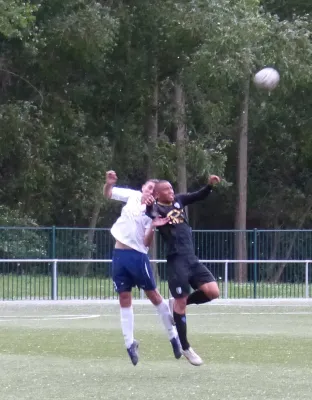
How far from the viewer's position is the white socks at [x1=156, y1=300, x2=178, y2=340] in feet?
36.0

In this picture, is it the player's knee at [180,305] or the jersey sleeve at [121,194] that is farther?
the jersey sleeve at [121,194]

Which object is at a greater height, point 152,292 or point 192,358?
point 152,292

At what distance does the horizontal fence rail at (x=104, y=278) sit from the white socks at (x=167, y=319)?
1456 centimetres

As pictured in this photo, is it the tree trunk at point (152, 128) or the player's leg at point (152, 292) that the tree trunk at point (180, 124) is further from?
the player's leg at point (152, 292)

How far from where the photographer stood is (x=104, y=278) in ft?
85.8

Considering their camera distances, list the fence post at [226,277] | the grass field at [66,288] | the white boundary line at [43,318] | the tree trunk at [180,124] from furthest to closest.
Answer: the tree trunk at [180,124] → the fence post at [226,277] → the grass field at [66,288] → the white boundary line at [43,318]

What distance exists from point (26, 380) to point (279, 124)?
3549 centimetres

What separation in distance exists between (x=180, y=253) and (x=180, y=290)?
38 cm

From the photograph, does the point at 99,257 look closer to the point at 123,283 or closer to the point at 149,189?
the point at 123,283

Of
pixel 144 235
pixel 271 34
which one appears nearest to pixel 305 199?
pixel 271 34

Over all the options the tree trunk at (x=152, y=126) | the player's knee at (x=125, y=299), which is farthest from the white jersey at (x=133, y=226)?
the tree trunk at (x=152, y=126)

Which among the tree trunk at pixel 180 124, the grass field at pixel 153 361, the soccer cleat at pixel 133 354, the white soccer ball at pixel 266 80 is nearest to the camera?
the grass field at pixel 153 361

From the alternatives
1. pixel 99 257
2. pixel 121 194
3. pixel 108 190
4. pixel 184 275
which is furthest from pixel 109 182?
pixel 99 257

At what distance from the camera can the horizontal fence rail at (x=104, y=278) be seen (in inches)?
1019
